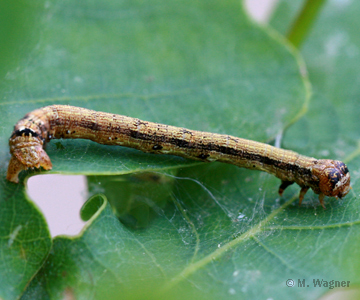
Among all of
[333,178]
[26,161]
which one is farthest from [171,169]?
[333,178]

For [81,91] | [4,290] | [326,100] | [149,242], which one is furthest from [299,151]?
[4,290]

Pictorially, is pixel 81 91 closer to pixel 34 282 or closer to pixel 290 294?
pixel 34 282

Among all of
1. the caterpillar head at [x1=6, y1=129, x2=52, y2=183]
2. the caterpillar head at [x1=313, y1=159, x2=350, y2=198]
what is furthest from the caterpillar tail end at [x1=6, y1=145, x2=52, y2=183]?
the caterpillar head at [x1=313, y1=159, x2=350, y2=198]

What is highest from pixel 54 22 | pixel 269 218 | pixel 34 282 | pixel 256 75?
pixel 256 75

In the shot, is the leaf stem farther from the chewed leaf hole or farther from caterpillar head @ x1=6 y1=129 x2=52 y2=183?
caterpillar head @ x1=6 y1=129 x2=52 y2=183

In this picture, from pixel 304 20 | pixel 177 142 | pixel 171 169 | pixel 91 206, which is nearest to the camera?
pixel 91 206

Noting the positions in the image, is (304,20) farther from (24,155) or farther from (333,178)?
(24,155)
